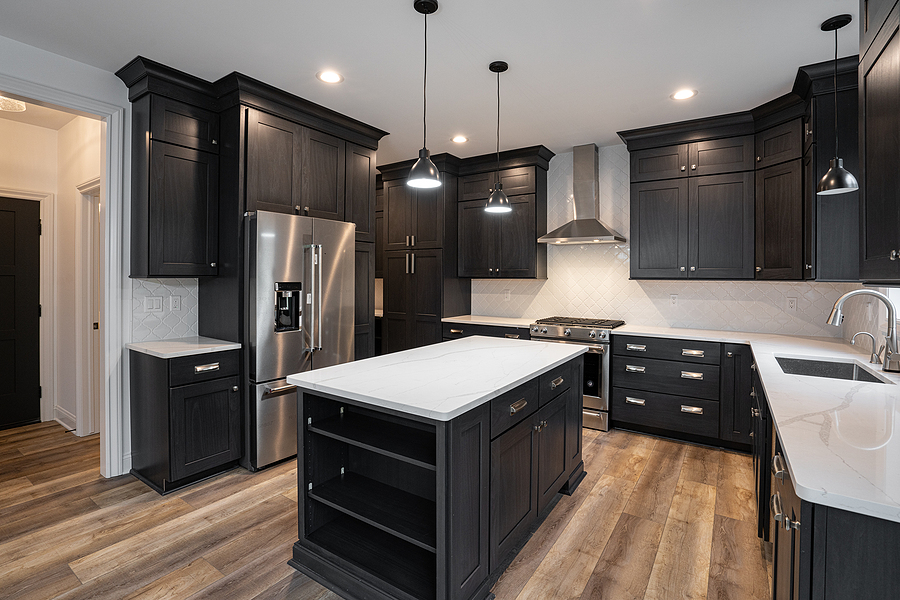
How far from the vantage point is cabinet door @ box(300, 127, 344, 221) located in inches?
141

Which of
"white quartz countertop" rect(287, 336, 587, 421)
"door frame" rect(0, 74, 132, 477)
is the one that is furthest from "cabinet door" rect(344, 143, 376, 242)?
"white quartz countertop" rect(287, 336, 587, 421)

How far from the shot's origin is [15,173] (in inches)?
158

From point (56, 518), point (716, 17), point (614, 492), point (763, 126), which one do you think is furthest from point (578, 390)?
point (56, 518)

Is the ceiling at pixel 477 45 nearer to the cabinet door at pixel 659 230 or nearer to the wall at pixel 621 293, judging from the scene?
the cabinet door at pixel 659 230

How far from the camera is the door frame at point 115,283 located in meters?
3.07

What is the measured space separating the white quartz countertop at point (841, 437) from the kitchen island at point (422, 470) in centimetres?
95

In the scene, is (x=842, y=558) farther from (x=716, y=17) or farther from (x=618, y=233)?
→ (x=618, y=233)

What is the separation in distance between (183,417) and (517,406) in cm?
216

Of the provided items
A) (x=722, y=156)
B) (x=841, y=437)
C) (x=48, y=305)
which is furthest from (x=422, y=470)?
(x=48, y=305)

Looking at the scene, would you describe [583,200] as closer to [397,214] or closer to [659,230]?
[659,230]

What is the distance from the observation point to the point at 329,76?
10.1 feet

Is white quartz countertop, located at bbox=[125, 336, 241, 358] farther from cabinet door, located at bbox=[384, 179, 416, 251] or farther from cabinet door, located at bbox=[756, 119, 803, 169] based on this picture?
cabinet door, located at bbox=[756, 119, 803, 169]

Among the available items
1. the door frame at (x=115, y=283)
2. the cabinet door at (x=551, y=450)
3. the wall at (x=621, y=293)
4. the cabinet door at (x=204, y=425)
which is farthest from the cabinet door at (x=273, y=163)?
the wall at (x=621, y=293)

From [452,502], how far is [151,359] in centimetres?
237
